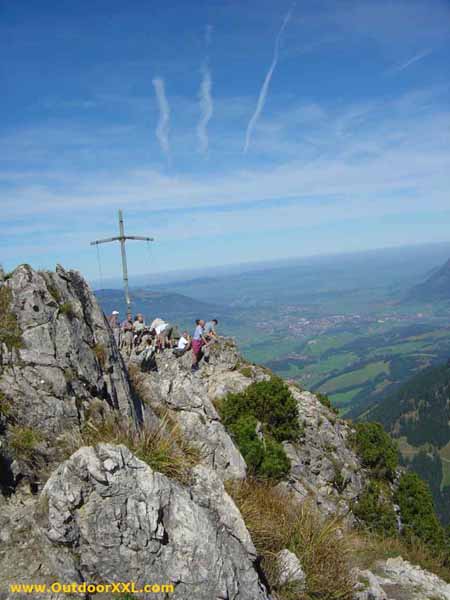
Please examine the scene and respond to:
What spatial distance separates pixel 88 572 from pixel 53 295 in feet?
19.4

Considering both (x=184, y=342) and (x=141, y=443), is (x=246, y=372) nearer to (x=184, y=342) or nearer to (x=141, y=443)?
(x=184, y=342)

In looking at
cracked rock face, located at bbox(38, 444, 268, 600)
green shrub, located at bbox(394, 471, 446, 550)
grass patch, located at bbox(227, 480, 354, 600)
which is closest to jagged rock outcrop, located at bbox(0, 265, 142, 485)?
cracked rock face, located at bbox(38, 444, 268, 600)

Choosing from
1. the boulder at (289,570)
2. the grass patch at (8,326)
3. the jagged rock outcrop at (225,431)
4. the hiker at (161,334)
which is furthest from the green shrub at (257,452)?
the grass patch at (8,326)

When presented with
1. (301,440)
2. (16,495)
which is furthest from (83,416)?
(301,440)

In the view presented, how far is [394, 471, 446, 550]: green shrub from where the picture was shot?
2356 cm

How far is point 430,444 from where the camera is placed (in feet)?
555

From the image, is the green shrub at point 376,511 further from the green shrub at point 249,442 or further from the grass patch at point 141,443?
the grass patch at point 141,443

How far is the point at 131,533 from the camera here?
6.46 meters

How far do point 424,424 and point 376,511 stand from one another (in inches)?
7225

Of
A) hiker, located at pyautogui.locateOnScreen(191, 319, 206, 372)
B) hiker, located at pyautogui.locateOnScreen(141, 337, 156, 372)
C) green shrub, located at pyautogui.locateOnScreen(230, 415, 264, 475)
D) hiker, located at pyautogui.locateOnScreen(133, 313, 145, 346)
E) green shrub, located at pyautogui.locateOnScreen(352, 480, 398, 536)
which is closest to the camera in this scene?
hiker, located at pyautogui.locateOnScreen(141, 337, 156, 372)

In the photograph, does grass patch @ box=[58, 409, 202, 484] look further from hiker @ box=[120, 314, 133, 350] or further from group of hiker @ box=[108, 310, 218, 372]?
hiker @ box=[120, 314, 133, 350]

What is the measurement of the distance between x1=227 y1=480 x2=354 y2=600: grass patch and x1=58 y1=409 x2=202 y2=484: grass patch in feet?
5.70

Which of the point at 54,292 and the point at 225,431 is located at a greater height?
the point at 54,292

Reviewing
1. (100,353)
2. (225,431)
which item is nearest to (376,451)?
(225,431)
